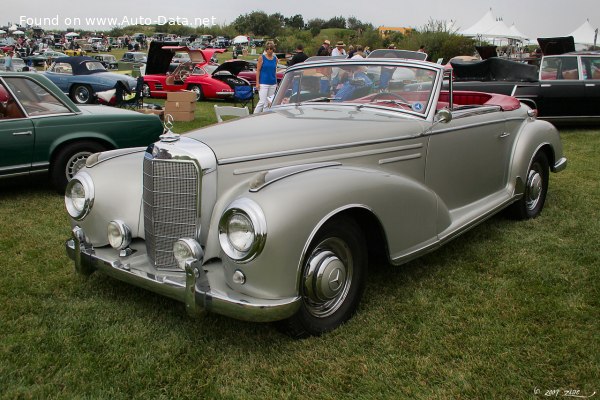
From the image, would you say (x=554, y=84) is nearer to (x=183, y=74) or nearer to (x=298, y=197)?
(x=298, y=197)

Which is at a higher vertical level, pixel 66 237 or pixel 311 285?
pixel 311 285

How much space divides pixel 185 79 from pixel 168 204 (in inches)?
529

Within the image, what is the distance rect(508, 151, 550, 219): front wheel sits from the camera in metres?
5.02

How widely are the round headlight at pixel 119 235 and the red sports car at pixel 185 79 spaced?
1240 centimetres

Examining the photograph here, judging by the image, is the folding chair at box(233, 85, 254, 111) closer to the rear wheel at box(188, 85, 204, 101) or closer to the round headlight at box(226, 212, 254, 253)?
the rear wheel at box(188, 85, 204, 101)

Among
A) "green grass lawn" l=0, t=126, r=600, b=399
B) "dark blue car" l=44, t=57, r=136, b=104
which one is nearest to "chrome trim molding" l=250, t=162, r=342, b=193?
"green grass lawn" l=0, t=126, r=600, b=399

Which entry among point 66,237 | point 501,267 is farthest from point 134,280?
point 501,267

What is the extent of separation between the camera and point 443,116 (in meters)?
3.80

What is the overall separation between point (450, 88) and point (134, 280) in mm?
2749

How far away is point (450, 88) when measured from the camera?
4121 mm

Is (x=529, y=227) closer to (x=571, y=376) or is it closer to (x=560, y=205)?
(x=560, y=205)

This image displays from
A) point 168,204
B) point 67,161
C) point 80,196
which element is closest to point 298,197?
point 168,204

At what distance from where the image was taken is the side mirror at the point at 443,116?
150 inches

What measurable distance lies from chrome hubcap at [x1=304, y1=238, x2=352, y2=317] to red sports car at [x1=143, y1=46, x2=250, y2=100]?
1276cm
